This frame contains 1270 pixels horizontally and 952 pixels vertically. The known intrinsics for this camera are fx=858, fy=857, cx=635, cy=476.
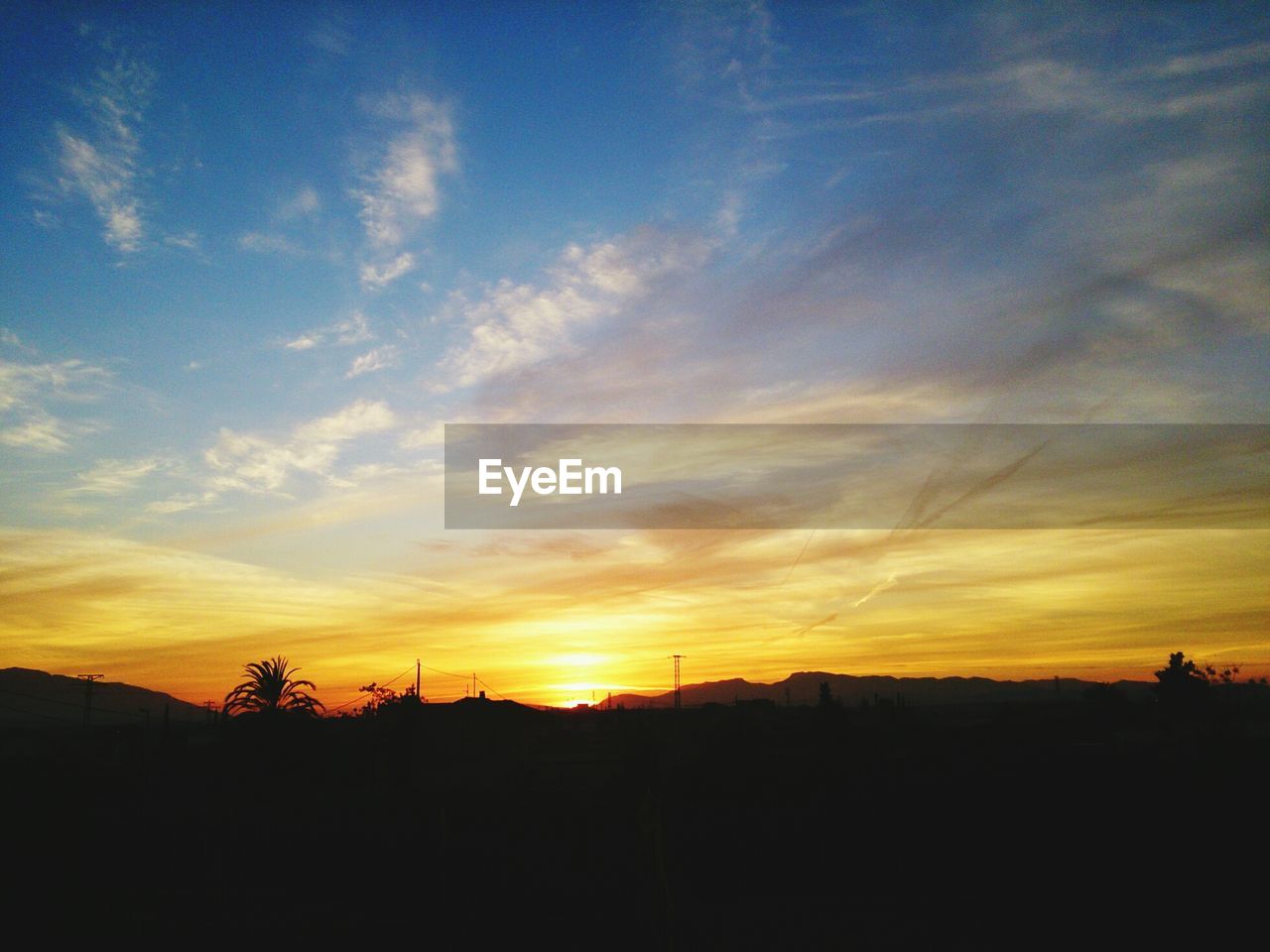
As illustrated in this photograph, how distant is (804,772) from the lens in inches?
1096

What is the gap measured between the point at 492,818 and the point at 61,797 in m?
11.9

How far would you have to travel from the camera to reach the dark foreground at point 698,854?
1606cm

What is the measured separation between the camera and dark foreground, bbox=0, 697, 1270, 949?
52.7 ft

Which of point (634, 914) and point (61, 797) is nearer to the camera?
point (634, 914)

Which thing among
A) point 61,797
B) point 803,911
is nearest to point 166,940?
point 61,797

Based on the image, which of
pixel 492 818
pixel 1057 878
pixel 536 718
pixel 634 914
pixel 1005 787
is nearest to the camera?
pixel 634 914

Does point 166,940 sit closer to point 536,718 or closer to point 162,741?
point 162,741

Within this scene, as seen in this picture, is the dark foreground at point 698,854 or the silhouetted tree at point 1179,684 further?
the silhouetted tree at point 1179,684

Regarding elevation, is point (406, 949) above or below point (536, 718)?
below

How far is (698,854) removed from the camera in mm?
19703

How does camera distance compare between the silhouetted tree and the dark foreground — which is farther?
the silhouetted tree

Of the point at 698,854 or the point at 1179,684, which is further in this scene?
the point at 1179,684

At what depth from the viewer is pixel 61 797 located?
23.5 metres

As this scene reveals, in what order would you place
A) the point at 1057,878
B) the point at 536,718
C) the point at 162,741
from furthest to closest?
the point at 536,718 → the point at 162,741 → the point at 1057,878
